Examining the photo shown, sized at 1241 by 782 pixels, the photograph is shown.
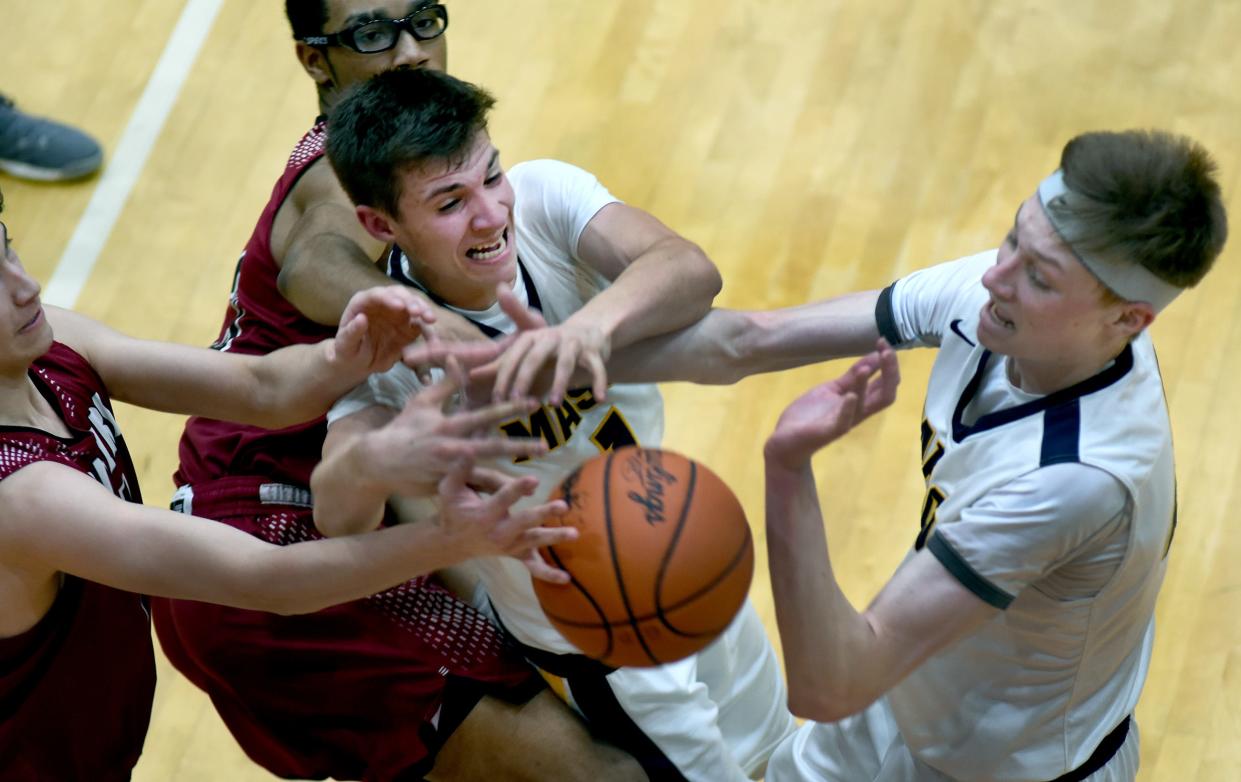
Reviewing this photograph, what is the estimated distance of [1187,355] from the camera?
17.8 ft

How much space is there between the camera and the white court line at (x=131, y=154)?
20.0 ft

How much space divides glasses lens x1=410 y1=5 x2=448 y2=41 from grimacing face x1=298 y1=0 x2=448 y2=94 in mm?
16

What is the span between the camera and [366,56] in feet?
14.0

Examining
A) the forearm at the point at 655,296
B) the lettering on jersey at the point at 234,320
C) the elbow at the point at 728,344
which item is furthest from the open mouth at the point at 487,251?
the lettering on jersey at the point at 234,320

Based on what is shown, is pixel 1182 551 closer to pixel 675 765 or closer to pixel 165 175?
pixel 675 765

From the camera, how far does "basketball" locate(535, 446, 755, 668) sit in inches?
111

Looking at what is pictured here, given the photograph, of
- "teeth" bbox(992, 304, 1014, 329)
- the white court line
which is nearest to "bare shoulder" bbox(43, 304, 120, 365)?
"teeth" bbox(992, 304, 1014, 329)

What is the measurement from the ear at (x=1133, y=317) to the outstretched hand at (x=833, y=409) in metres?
0.42

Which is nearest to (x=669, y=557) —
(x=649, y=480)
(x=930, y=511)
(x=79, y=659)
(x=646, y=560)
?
(x=646, y=560)

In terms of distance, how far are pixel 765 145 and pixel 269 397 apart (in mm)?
3083

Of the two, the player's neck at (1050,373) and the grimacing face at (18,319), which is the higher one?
the player's neck at (1050,373)

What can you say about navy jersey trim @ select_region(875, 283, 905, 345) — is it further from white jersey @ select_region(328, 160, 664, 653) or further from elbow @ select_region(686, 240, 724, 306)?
white jersey @ select_region(328, 160, 664, 653)

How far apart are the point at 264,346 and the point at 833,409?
6.27ft

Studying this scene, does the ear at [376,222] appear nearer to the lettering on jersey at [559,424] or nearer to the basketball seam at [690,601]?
the lettering on jersey at [559,424]
